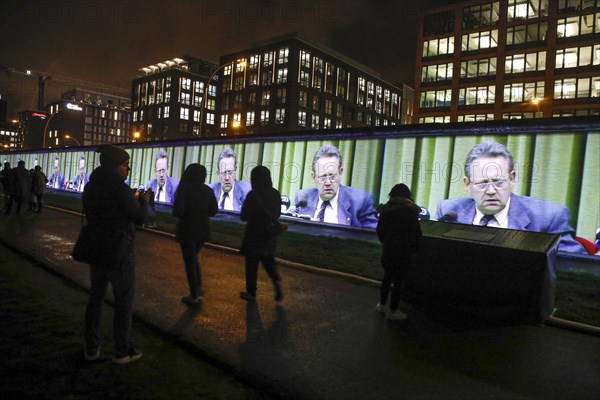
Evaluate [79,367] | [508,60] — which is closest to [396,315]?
[79,367]

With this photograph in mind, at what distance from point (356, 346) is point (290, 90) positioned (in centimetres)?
8041

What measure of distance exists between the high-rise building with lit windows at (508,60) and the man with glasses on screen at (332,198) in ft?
160

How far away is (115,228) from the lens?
152 inches

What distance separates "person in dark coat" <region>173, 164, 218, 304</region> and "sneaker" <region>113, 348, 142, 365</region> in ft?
6.03

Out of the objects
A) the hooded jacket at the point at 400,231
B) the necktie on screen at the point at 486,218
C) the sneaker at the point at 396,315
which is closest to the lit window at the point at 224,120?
the necktie on screen at the point at 486,218

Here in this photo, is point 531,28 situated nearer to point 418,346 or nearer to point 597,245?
point 597,245

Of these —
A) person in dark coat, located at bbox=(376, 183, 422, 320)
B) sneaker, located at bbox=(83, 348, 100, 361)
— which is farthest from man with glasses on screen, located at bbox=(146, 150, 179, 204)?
sneaker, located at bbox=(83, 348, 100, 361)

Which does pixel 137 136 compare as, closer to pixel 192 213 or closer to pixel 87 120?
pixel 87 120

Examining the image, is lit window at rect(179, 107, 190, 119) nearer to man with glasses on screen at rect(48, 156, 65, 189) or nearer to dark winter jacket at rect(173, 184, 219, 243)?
man with glasses on screen at rect(48, 156, 65, 189)

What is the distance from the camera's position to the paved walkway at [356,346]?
384 centimetres

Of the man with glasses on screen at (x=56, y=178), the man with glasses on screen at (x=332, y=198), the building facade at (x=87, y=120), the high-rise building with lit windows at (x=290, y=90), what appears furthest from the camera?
the building facade at (x=87, y=120)

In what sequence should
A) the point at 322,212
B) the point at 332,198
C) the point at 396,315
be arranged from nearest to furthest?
the point at 396,315
the point at 332,198
the point at 322,212

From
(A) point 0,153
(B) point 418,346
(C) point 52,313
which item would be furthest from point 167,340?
(A) point 0,153

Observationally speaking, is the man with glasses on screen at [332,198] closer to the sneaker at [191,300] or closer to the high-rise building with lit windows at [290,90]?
the sneaker at [191,300]
